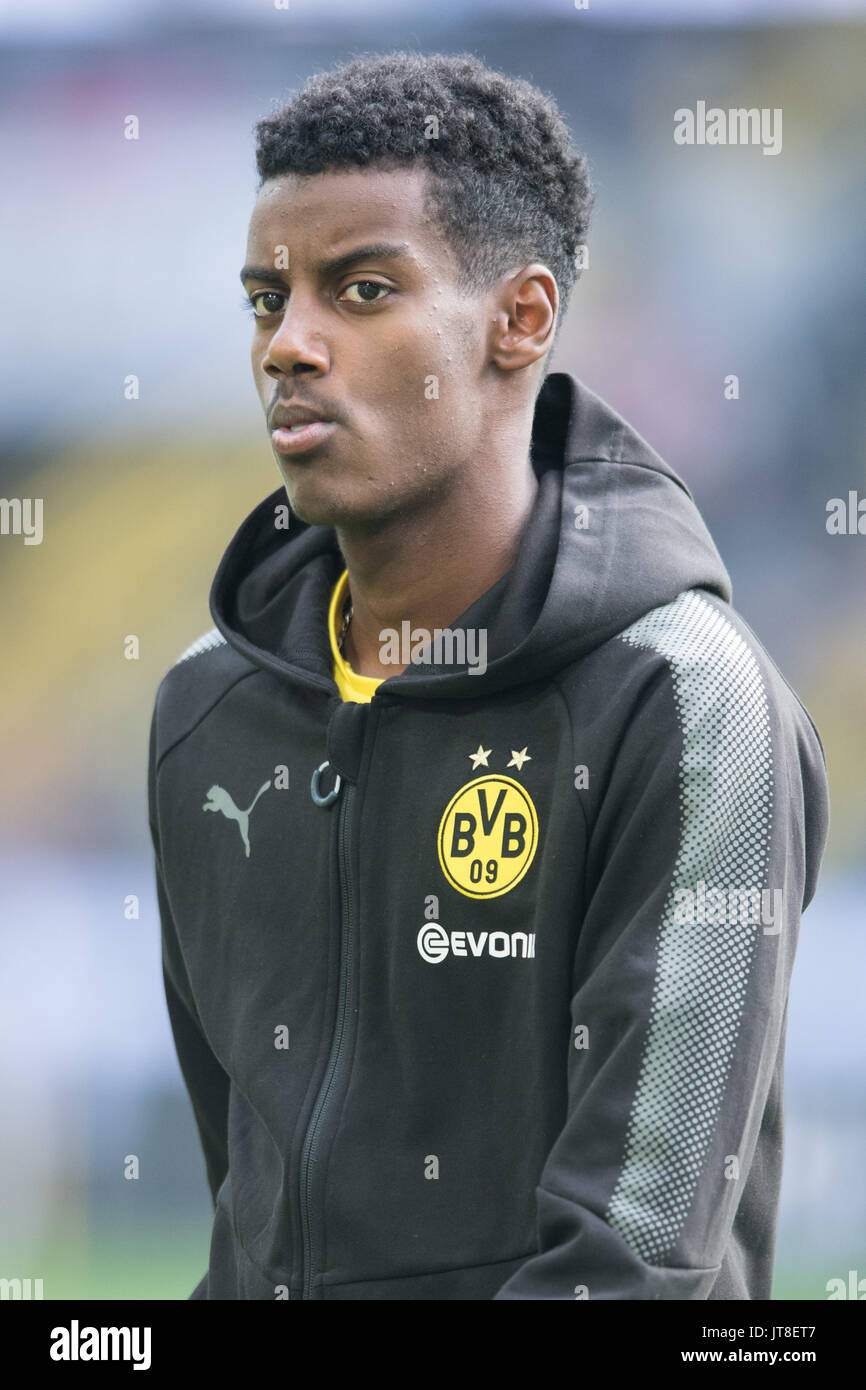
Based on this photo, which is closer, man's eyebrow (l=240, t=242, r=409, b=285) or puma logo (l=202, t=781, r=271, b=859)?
man's eyebrow (l=240, t=242, r=409, b=285)

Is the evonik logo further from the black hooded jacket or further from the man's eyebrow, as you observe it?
the man's eyebrow

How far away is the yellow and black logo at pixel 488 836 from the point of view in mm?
1174

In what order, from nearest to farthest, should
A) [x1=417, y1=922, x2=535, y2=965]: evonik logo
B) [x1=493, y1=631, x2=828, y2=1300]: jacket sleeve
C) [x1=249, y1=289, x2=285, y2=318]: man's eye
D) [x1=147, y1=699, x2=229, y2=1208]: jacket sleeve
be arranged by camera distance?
[x1=493, y1=631, x2=828, y2=1300]: jacket sleeve, [x1=417, y1=922, x2=535, y2=965]: evonik logo, [x1=249, y1=289, x2=285, y2=318]: man's eye, [x1=147, y1=699, x2=229, y2=1208]: jacket sleeve

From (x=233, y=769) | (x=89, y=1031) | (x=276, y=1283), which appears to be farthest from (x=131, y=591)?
(x=276, y=1283)

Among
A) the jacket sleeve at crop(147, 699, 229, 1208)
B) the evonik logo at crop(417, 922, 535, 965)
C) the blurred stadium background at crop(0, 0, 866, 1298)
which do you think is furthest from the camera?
the blurred stadium background at crop(0, 0, 866, 1298)

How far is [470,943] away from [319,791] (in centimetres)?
19

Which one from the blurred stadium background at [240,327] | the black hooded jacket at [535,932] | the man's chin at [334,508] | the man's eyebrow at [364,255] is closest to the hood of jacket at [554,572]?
the black hooded jacket at [535,932]

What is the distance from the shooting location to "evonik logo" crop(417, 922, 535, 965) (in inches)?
45.7

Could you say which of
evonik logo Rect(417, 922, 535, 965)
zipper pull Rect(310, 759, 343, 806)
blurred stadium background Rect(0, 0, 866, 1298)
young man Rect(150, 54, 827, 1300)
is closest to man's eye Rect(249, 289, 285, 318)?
young man Rect(150, 54, 827, 1300)

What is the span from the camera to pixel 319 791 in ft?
4.22

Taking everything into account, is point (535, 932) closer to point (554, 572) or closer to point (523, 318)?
point (554, 572)

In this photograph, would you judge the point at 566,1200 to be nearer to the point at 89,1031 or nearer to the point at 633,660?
the point at 633,660

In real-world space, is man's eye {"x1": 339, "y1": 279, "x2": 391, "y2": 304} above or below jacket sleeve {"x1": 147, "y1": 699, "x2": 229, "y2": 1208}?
above

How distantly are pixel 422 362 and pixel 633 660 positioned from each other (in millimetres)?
286
